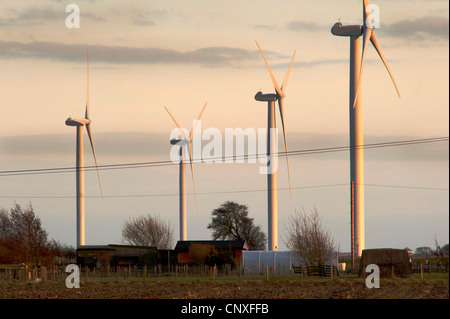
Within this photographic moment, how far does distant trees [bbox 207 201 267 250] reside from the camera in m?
126

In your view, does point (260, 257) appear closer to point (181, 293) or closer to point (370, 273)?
point (370, 273)

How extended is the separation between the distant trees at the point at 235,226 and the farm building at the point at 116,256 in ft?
129

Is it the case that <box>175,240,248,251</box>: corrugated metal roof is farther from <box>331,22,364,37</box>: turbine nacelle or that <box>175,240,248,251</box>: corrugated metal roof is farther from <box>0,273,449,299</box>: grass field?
<box>0,273,449,299</box>: grass field

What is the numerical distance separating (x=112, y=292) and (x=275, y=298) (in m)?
11.6

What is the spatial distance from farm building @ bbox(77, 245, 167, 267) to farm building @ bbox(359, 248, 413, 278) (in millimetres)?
30862

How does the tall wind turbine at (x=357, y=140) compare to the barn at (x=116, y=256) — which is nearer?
the tall wind turbine at (x=357, y=140)

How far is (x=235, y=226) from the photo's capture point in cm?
12812

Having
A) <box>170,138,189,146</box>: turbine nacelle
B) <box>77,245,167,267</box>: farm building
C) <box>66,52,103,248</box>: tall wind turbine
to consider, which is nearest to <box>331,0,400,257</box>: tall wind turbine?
<box>77,245,167,267</box>: farm building

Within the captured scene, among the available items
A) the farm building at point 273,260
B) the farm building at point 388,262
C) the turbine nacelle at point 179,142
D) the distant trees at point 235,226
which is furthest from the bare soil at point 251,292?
the distant trees at point 235,226

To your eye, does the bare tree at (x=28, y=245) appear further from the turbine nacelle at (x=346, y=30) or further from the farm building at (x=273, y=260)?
the turbine nacelle at (x=346, y=30)

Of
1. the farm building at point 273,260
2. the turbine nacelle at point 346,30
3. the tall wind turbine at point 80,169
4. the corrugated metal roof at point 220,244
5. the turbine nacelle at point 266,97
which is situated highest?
the turbine nacelle at point 346,30

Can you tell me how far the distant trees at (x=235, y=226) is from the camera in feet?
412

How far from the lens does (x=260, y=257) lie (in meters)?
85.6
